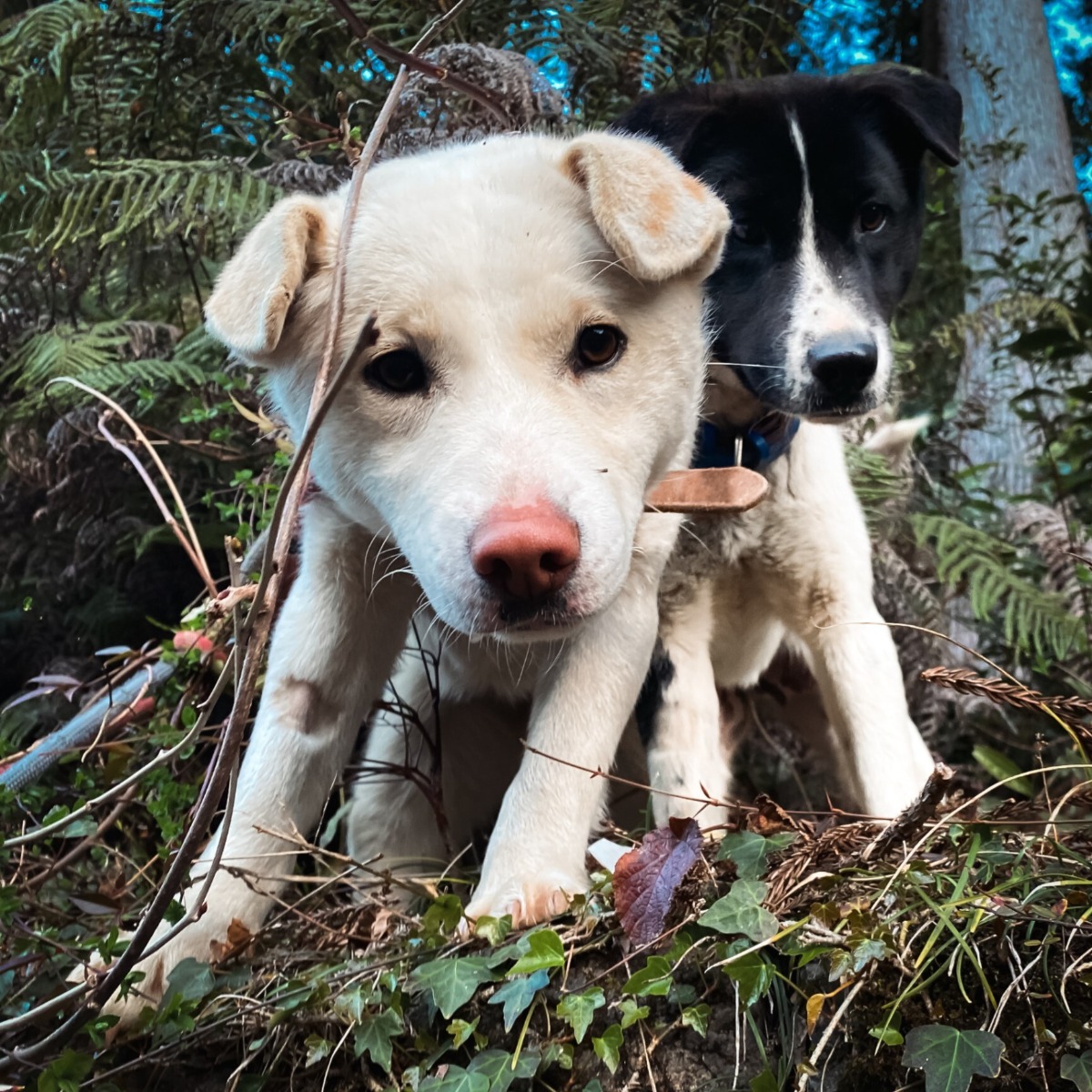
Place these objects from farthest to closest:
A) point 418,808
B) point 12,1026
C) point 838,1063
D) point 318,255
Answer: point 418,808 < point 318,255 < point 12,1026 < point 838,1063

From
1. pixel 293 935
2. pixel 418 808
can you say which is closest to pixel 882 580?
pixel 418 808

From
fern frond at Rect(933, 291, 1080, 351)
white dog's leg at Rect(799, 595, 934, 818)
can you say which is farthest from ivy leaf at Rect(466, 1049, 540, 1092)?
fern frond at Rect(933, 291, 1080, 351)

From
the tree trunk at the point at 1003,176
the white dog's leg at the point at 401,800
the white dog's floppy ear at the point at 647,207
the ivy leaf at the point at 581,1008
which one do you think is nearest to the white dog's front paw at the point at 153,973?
the white dog's leg at the point at 401,800

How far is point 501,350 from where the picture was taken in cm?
156

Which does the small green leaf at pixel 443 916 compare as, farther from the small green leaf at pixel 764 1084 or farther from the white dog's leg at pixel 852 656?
the white dog's leg at pixel 852 656

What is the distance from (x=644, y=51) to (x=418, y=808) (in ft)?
7.42

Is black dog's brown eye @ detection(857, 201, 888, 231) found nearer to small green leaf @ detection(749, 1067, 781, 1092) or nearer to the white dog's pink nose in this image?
the white dog's pink nose

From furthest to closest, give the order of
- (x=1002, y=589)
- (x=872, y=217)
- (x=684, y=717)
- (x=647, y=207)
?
1. (x=1002, y=589)
2. (x=872, y=217)
3. (x=684, y=717)
4. (x=647, y=207)

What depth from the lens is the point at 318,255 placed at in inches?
67.7

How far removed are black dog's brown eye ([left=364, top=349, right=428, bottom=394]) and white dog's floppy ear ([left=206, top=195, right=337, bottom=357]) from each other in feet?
A: 0.54

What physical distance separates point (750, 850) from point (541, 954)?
12.2 inches

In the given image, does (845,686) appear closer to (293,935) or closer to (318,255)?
(293,935)

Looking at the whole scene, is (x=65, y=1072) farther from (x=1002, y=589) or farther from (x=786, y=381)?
(x=1002, y=589)

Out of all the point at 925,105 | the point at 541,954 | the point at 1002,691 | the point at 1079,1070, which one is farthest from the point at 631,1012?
the point at 925,105
